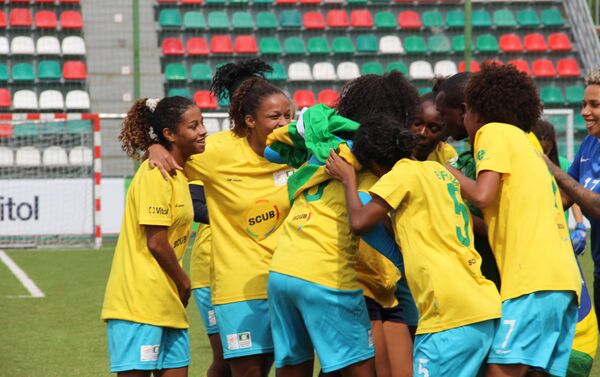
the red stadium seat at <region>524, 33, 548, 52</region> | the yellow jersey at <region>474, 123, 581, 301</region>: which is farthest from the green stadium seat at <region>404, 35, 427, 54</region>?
the yellow jersey at <region>474, 123, 581, 301</region>

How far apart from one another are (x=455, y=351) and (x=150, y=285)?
1.36 meters

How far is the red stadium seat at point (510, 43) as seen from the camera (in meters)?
18.4

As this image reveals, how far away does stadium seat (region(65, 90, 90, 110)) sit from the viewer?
16656 mm

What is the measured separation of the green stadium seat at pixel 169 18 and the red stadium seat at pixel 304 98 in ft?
8.20

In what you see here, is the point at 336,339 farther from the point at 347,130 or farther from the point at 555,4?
the point at 555,4

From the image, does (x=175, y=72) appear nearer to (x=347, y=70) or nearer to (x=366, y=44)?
(x=347, y=70)

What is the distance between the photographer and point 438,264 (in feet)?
11.9

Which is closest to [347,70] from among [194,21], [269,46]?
[269,46]

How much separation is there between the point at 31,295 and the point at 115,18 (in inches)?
325

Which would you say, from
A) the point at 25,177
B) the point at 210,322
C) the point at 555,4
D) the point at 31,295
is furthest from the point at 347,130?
the point at 555,4

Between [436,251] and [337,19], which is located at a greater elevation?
[337,19]

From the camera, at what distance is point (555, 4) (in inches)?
767

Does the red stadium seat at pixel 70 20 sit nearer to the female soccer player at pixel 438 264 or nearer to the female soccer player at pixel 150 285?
the female soccer player at pixel 150 285

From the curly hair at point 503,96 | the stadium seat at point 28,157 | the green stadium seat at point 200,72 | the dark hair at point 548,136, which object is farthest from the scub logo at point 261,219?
the green stadium seat at point 200,72
